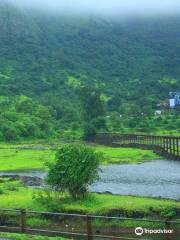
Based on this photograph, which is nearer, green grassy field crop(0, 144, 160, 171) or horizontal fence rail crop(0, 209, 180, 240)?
horizontal fence rail crop(0, 209, 180, 240)

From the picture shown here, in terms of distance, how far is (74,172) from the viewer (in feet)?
125

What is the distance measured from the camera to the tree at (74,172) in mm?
38156

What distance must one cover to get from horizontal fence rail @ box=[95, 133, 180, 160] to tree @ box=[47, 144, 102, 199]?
48984mm

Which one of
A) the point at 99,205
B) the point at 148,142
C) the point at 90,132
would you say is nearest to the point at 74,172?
Result: the point at 99,205

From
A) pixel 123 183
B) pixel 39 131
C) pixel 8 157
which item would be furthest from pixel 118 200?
pixel 39 131

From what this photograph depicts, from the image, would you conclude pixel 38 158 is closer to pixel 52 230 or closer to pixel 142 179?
pixel 142 179

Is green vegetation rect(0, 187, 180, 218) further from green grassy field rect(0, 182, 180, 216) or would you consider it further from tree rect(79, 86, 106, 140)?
tree rect(79, 86, 106, 140)

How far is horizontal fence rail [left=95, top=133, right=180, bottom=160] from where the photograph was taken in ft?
300

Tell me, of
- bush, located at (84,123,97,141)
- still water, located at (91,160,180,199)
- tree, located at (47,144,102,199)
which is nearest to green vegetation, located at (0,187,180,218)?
tree, located at (47,144,102,199)

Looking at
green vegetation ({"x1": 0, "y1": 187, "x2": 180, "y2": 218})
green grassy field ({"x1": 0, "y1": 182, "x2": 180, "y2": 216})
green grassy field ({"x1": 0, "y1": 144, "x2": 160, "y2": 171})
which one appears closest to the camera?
→ green vegetation ({"x1": 0, "y1": 187, "x2": 180, "y2": 218})

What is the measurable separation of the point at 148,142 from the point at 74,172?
72787 millimetres

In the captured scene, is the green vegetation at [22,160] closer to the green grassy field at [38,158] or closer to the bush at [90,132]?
the green grassy field at [38,158]

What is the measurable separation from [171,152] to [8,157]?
89.1ft

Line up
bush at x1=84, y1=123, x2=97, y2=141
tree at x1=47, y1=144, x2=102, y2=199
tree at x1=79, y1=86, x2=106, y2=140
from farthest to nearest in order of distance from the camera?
tree at x1=79, y1=86, x2=106, y2=140
bush at x1=84, y1=123, x2=97, y2=141
tree at x1=47, y1=144, x2=102, y2=199
